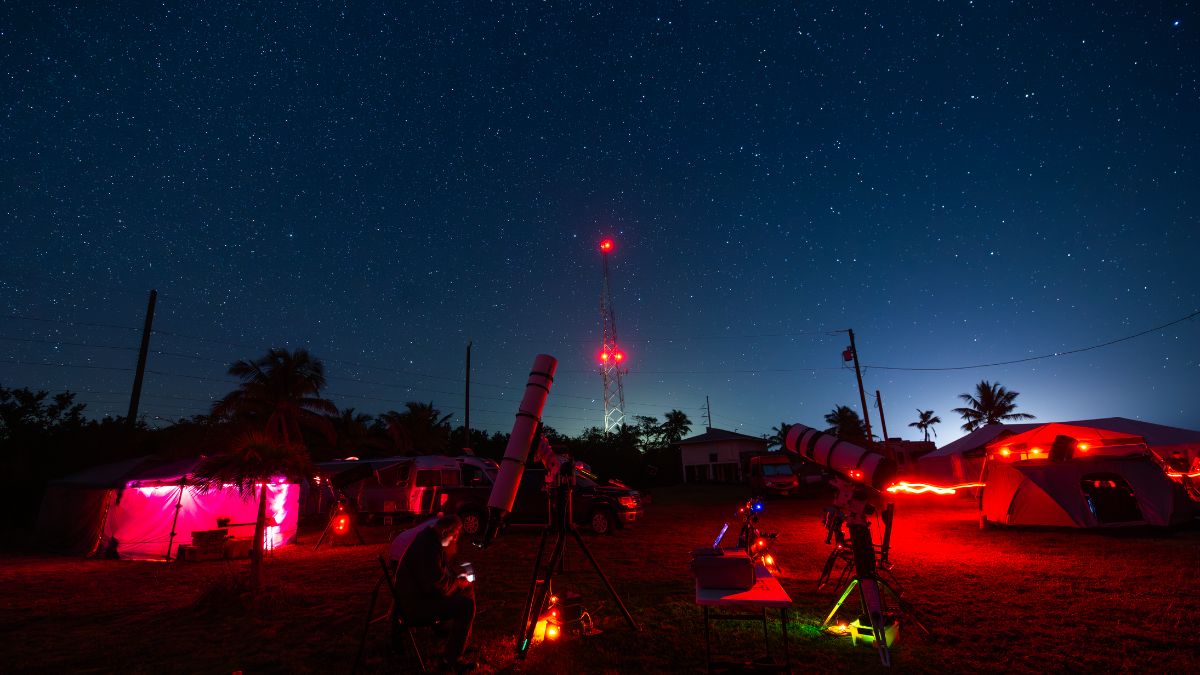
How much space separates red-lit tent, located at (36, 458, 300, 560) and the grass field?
1573mm

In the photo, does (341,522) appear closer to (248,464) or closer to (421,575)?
(248,464)

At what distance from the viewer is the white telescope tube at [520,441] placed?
612 centimetres

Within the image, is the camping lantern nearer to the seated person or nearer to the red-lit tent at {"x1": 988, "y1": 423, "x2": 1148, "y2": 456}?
the seated person

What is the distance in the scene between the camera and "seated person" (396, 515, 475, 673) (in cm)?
573

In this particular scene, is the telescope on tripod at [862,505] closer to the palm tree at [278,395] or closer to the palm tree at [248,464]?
the palm tree at [248,464]

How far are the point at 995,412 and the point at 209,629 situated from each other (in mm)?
73163

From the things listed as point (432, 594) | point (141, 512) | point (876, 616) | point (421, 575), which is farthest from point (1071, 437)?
point (141, 512)

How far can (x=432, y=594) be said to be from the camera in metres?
5.78

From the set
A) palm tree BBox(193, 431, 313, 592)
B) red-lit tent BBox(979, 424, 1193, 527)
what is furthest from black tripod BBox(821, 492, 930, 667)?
red-lit tent BBox(979, 424, 1193, 527)

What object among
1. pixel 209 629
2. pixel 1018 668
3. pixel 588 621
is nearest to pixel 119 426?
pixel 209 629

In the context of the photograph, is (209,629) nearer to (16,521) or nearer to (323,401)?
(16,521)

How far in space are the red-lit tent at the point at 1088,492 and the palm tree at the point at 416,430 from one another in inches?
1436

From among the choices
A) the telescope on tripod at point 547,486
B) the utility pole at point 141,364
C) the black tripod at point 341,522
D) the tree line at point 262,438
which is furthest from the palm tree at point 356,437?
the telescope on tripod at point 547,486

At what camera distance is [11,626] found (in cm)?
816
